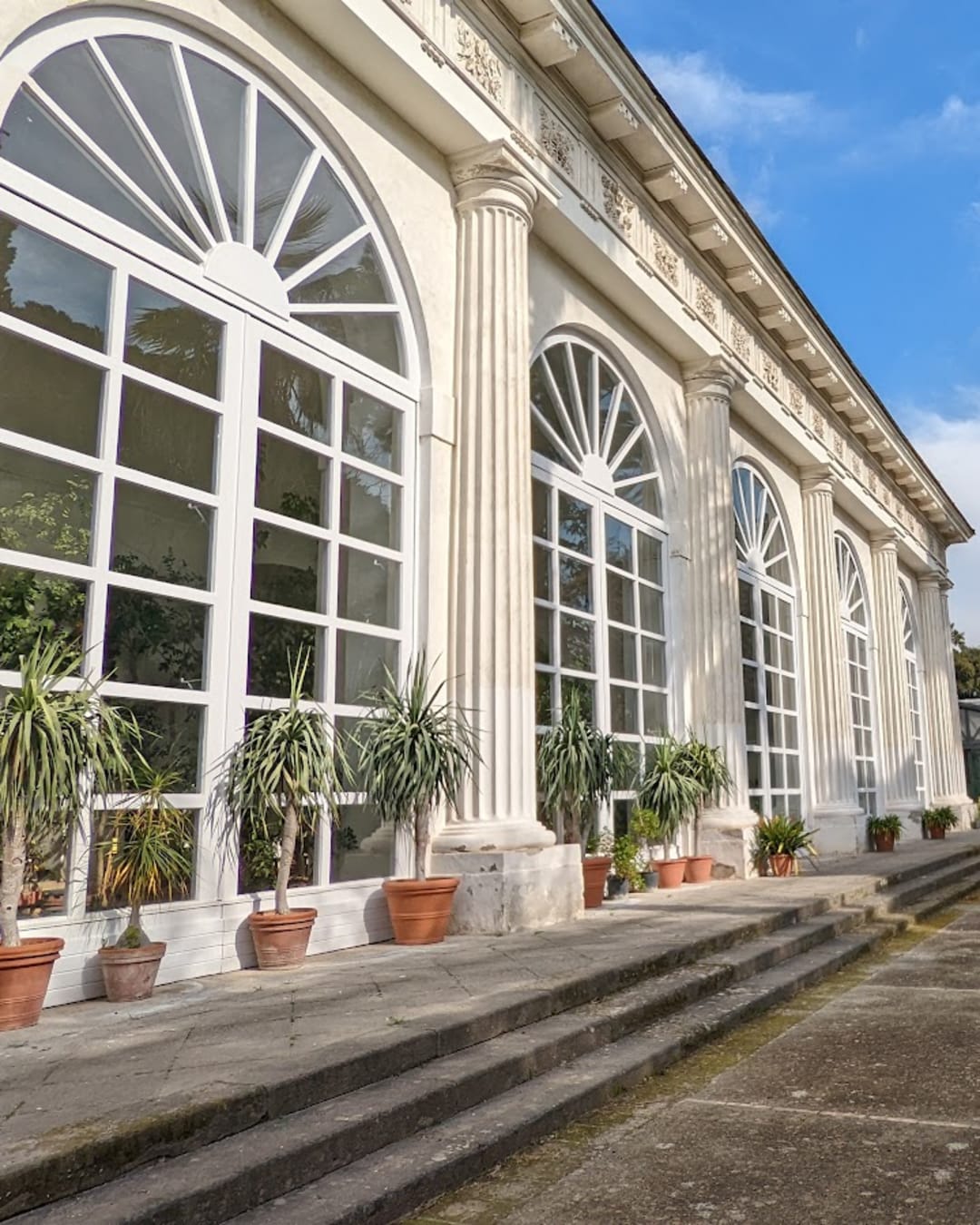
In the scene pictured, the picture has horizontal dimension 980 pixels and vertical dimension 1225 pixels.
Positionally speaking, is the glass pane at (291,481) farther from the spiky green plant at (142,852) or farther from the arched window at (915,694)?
the arched window at (915,694)

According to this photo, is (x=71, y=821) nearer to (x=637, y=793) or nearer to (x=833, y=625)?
(x=637, y=793)

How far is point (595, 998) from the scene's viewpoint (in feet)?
14.3

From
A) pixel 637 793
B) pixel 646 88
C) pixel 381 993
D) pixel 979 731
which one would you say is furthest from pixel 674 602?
pixel 979 731

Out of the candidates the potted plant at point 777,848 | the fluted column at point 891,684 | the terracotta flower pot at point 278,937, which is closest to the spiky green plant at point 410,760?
the terracotta flower pot at point 278,937

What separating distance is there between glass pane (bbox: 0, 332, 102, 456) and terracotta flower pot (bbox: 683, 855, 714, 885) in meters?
6.67

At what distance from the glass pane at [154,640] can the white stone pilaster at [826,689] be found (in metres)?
9.91

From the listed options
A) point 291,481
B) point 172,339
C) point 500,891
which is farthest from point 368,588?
point 500,891

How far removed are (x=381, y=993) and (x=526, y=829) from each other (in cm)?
237

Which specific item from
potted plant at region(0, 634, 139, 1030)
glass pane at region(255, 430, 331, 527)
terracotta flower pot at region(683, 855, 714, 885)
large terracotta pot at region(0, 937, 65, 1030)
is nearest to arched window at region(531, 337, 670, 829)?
terracotta flower pot at region(683, 855, 714, 885)

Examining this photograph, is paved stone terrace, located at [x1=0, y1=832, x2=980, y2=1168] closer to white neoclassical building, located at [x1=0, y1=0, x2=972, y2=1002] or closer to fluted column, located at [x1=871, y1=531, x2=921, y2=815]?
white neoclassical building, located at [x1=0, y1=0, x2=972, y2=1002]

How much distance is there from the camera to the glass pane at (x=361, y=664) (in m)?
5.85

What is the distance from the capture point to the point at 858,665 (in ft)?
53.4

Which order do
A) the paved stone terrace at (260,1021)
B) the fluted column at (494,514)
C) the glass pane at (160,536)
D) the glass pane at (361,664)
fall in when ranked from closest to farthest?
the paved stone terrace at (260,1021)
the glass pane at (160,536)
the glass pane at (361,664)
the fluted column at (494,514)

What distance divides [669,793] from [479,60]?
5.94 metres
